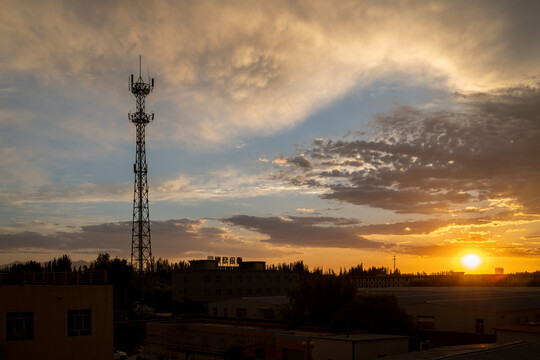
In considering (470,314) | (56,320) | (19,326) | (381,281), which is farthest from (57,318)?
(381,281)

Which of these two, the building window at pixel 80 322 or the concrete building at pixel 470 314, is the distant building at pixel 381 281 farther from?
the building window at pixel 80 322

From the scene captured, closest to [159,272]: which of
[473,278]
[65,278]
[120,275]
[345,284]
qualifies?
[120,275]

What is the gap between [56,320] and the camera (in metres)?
35.5

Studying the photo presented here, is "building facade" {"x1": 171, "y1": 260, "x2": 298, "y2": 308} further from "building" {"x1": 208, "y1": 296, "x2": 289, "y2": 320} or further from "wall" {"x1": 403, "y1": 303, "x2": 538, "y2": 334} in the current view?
"wall" {"x1": 403, "y1": 303, "x2": 538, "y2": 334}

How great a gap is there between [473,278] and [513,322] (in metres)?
104

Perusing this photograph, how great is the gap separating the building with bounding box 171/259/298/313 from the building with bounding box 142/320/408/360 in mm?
43692

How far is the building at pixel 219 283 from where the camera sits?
350 ft

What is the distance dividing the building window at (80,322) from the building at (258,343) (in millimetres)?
14426

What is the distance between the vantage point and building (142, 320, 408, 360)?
39.8 meters

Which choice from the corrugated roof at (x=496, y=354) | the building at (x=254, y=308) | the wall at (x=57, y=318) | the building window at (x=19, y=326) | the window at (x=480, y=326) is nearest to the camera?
the corrugated roof at (x=496, y=354)

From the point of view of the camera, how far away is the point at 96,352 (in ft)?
122

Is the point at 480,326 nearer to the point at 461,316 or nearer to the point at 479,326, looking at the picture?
the point at 479,326

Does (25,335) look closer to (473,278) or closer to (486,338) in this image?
(486,338)

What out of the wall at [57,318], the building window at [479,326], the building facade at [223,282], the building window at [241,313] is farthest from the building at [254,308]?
the wall at [57,318]
